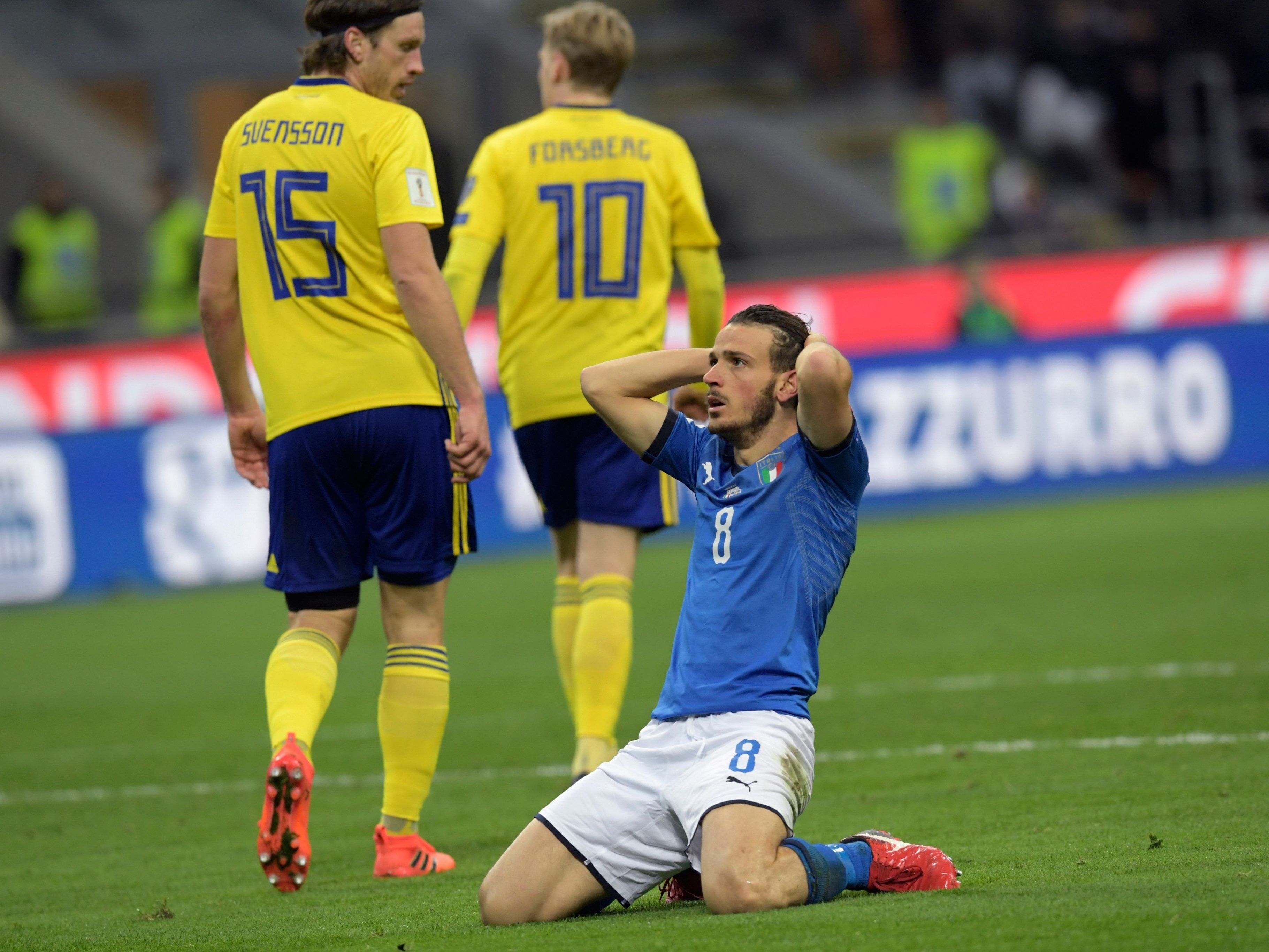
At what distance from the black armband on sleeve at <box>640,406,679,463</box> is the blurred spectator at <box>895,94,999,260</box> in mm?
14477

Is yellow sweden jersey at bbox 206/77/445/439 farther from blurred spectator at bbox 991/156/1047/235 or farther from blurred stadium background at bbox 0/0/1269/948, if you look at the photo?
blurred spectator at bbox 991/156/1047/235

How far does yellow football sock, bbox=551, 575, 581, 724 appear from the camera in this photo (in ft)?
20.0

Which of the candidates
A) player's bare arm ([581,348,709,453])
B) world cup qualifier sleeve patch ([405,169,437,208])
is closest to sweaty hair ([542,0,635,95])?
world cup qualifier sleeve patch ([405,169,437,208])

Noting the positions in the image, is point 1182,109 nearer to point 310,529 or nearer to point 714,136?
point 714,136

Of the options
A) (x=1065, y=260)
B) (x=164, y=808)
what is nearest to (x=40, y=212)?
(x=1065, y=260)

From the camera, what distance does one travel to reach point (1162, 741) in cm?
595

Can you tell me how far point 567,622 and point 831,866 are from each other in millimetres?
2233

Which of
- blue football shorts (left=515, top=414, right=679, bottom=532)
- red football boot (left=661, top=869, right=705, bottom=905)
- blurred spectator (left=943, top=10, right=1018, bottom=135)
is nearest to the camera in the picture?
red football boot (left=661, top=869, right=705, bottom=905)

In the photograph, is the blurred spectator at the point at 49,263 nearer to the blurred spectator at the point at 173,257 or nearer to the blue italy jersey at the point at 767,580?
the blurred spectator at the point at 173,257

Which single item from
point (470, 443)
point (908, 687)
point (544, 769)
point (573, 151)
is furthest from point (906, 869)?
point (908, 687)

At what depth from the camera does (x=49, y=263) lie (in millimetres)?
17812

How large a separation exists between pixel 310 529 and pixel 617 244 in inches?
69.9

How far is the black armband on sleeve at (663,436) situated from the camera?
4.41 m

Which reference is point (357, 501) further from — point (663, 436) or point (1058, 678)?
point (1058, 678)
